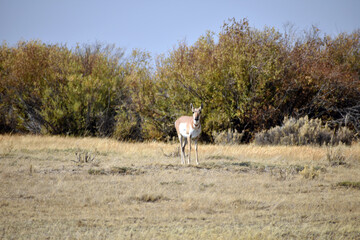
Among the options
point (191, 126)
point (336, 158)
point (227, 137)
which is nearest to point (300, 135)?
point (227, 137)

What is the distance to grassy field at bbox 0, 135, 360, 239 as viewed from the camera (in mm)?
6992

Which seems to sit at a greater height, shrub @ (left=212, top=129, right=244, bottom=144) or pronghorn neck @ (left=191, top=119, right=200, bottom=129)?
pronghorn neck @ (left=191, top=119, right=200, bottom=129)

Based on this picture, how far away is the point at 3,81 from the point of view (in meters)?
26.7

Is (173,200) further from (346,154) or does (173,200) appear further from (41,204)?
(346,154)

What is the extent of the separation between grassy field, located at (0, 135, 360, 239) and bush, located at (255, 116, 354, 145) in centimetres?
410

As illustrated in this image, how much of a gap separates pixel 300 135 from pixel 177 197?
12.5 meters

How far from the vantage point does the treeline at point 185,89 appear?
23.2 meters

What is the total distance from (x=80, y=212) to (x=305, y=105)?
19584 mm

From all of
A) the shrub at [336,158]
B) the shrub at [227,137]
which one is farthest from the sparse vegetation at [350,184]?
the shrub at [227,137]

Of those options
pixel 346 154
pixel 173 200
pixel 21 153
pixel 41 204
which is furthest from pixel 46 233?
pixel 346 154

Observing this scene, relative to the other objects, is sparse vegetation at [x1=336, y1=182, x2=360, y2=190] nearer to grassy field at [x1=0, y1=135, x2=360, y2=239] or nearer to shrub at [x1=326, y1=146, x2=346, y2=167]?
grassy field at [x1=0, y1=135, x2=360, y2=239]

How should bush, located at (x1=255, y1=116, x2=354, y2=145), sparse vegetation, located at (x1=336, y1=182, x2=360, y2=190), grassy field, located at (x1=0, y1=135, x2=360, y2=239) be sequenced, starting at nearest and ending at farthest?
1. grassy field, located at (x1=0, y1=135, x2=360, y2=239)
2. sparse vegetation, located at (x1=336, y1=182, x2=360, y2=190)
3. bush, located at (x1=255, y1=116, x2=354, y2=145)

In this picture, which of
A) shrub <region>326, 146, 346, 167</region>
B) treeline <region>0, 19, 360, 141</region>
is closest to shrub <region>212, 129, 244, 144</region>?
treeline <region>0, 19, 360, 141</region>

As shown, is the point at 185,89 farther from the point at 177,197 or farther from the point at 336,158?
the point at 177,197
